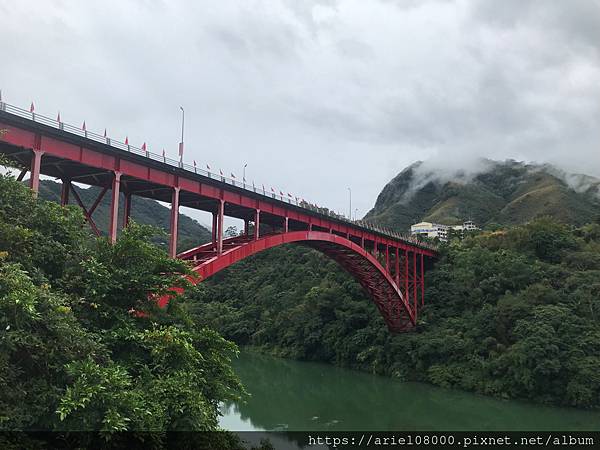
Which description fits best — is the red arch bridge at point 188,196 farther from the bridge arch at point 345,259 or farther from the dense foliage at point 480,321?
the dense foliage at point 480,321

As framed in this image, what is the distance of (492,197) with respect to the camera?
76.9 m

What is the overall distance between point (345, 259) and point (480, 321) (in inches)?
307

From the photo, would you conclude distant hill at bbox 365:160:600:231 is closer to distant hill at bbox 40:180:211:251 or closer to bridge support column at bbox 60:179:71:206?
distant hill at bbox 40:180:211:251

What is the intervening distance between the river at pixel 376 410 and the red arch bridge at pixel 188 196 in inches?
229

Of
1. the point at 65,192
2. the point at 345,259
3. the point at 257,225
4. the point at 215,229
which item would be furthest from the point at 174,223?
the point at 345,259

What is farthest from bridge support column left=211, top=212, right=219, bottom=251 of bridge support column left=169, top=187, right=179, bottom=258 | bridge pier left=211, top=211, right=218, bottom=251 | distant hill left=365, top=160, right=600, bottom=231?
distant hill left=365, top=160, right=600, bottom=231

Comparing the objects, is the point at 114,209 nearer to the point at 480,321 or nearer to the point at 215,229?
the point at 215,229

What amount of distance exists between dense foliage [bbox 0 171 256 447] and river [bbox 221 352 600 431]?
10.2 m

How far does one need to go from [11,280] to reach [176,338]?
2.52 meters

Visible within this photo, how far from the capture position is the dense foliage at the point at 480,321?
2019 cm

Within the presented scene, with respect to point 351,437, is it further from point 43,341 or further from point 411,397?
point 43,341

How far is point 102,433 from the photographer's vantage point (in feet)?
19.2

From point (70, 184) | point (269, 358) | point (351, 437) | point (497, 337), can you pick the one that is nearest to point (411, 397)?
point (497, 337)

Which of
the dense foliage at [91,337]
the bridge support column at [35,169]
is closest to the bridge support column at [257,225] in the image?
the bridge support column at [35,169]
